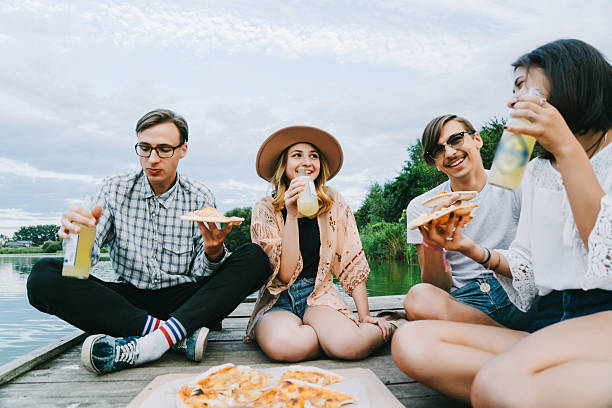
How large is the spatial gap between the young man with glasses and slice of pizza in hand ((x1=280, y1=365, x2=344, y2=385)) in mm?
844

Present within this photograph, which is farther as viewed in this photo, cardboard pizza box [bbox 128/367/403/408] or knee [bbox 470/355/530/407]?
cardboard pizza box [bbox 128/367/403/408]

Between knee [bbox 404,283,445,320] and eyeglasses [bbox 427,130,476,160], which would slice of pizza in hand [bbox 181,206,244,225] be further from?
eyeglasses [bbox 427,130,476,160]

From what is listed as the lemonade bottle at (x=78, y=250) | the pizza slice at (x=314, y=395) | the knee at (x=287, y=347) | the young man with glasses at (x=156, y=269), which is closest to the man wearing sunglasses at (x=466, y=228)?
the knee at (x=287, y=347)

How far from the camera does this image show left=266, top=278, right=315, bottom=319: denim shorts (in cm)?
320

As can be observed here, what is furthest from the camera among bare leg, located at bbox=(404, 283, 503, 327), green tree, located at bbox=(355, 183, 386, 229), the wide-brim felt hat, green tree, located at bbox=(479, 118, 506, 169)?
green tree, located at bbox=(355, 183, 386, 229)

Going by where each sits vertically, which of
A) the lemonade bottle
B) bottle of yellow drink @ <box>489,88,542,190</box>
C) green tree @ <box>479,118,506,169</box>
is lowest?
the lemonade bottle

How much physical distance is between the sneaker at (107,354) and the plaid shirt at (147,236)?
1.96 feet

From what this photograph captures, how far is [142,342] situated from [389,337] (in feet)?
5.35

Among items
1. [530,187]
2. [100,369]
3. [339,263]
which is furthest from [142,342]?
[530,187]

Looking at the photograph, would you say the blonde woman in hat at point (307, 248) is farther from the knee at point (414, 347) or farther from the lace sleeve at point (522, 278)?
the lace sleeve at point (522, 278)

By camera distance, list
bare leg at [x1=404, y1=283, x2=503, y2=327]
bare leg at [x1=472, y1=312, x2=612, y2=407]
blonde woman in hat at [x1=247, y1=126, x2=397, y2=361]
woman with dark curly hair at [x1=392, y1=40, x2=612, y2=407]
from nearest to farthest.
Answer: bare leg at [x1=472, y1=312, x2=612, y2=407]
woman with dark curly hair at [x1=392, y1=40, x2=612, y2=407]
bare leg at [x1=404, y1=283, x2=503, y2=327]
blonde woman in hat at [x1=247, y1=126, x2=397, y2=361]

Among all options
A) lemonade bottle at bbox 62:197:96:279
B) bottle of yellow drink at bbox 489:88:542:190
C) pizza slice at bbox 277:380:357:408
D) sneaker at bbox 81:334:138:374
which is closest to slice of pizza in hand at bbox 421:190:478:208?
bottle of yellow drink at bbox 489:88:542:190

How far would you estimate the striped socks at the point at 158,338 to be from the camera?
2598 millimetres

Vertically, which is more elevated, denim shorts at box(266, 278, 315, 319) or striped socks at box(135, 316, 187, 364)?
denim shorts at box(266, 278, 315, 319)
